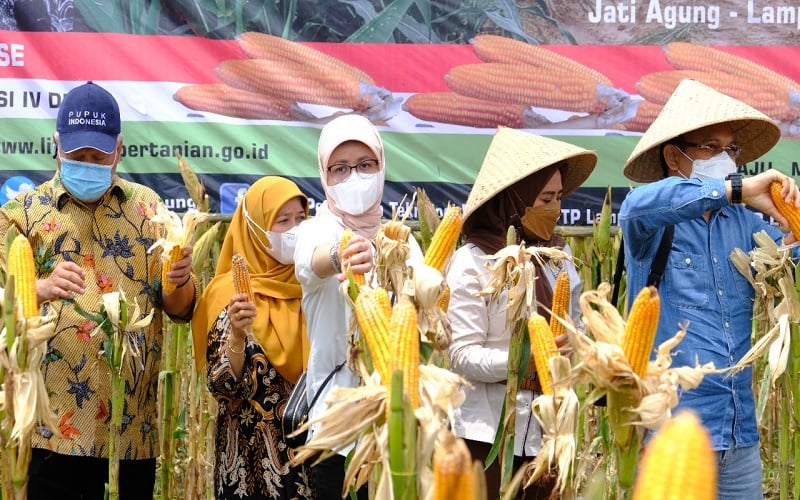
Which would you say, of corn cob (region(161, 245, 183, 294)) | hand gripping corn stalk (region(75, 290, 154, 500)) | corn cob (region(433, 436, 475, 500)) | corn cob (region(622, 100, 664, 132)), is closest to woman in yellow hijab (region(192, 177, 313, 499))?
corn cob (region(161, 245, 183, 294))

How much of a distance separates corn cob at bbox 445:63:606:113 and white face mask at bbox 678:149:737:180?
1651 millimetres

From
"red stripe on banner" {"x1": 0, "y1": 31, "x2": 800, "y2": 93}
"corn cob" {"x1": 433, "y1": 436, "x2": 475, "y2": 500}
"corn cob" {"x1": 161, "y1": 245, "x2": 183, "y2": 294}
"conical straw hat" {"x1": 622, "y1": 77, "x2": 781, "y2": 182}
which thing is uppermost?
"red stripe on banner" {"x1": 0, "y1": 31, "x2": 800, "y2": 93}

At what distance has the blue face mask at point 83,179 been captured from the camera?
3.48 meters

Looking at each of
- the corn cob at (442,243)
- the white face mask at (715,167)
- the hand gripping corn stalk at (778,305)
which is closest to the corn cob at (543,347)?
the corn cob at (442,243)

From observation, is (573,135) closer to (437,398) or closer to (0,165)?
(0,165)

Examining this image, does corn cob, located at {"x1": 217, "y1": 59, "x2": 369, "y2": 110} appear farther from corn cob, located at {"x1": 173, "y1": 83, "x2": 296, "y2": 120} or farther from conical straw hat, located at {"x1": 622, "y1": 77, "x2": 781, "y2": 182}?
conical straw hat, located at {"x1": 622, "y1": 77, "x2": 781, "y2": 182}

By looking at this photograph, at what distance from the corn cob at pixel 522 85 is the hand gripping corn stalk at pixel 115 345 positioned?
2.05 m

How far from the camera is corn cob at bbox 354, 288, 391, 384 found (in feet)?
6.88

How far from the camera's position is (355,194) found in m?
3.28

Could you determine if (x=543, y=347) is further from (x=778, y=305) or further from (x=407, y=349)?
(x=778, y=305)

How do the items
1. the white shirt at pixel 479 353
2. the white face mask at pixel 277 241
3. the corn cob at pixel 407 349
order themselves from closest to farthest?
the corn cob at pixel 407 349, the white shirt at pixel 479 353, the white face mask at pixel 277 241

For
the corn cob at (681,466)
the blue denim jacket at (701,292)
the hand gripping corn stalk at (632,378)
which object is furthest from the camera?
the blue denim jacket at (701,292)

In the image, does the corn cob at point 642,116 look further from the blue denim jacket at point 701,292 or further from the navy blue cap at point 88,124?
the navy blue cap at point 88,124

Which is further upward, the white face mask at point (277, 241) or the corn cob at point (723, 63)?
the corn cob at point (723, 63)
